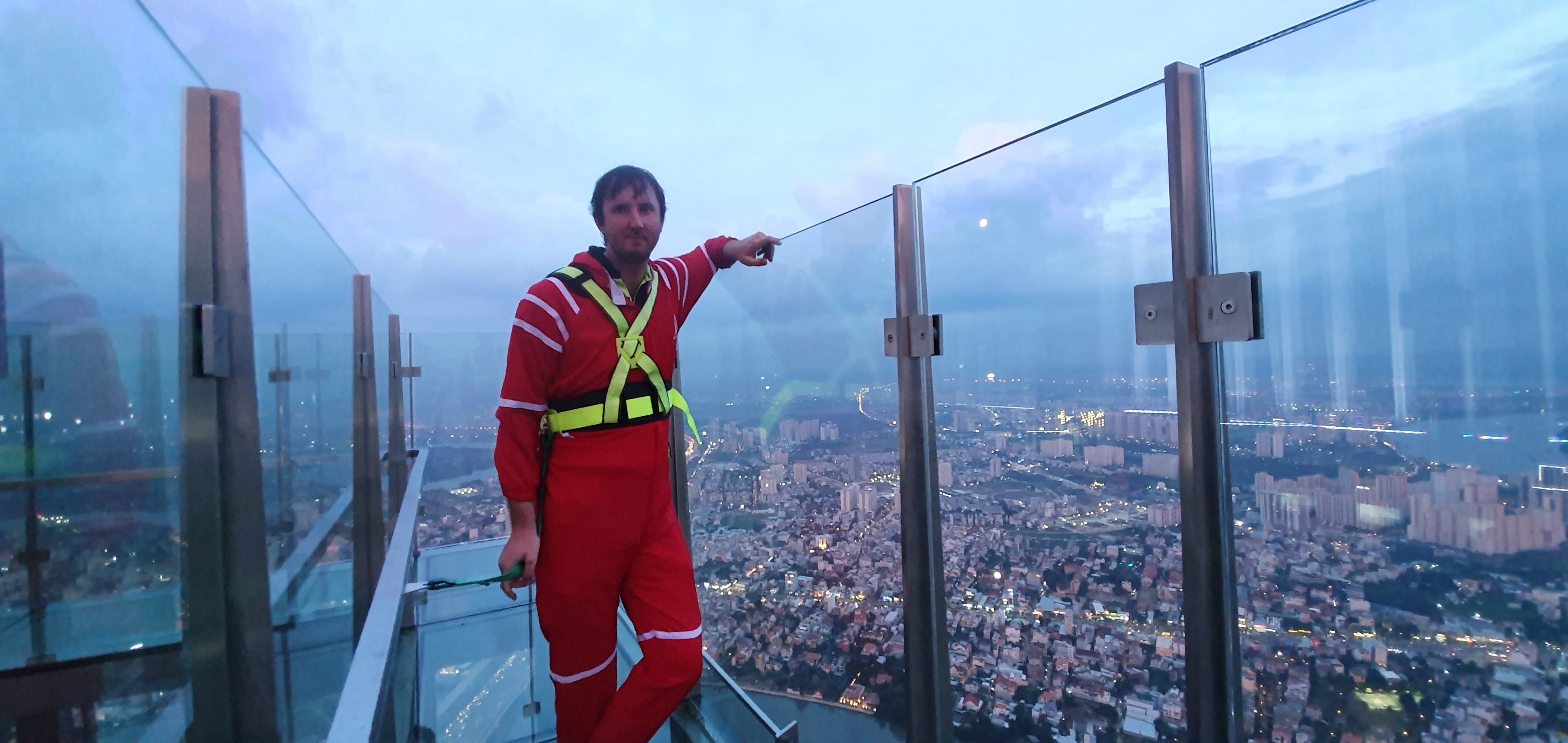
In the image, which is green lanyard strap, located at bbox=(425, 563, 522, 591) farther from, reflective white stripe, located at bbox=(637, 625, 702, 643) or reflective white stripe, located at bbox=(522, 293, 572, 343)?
reflective white stripe, located at bbox=(522, 293, 572, 343)

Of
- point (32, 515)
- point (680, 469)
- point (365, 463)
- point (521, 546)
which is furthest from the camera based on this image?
point (365, 463)

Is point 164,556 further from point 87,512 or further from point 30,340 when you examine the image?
point 30,340

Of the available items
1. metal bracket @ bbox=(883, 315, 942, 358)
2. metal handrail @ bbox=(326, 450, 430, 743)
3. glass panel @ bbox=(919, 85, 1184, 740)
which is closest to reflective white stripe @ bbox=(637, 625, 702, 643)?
metal handrail @ bbox=(326, 450, 430, 743)

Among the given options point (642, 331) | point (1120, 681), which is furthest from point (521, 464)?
point (1120, 681)

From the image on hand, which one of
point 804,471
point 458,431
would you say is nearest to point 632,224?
point 804,471

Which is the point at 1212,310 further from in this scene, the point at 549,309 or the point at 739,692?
the point at 739,692

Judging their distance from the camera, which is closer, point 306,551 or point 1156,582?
point 1156,582

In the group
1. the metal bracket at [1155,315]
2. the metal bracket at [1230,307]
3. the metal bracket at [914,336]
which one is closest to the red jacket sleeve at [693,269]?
the metal bracket at [914,336]

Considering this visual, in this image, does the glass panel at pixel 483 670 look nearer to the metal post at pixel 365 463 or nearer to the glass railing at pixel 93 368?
the metal post at pixel 365 463
